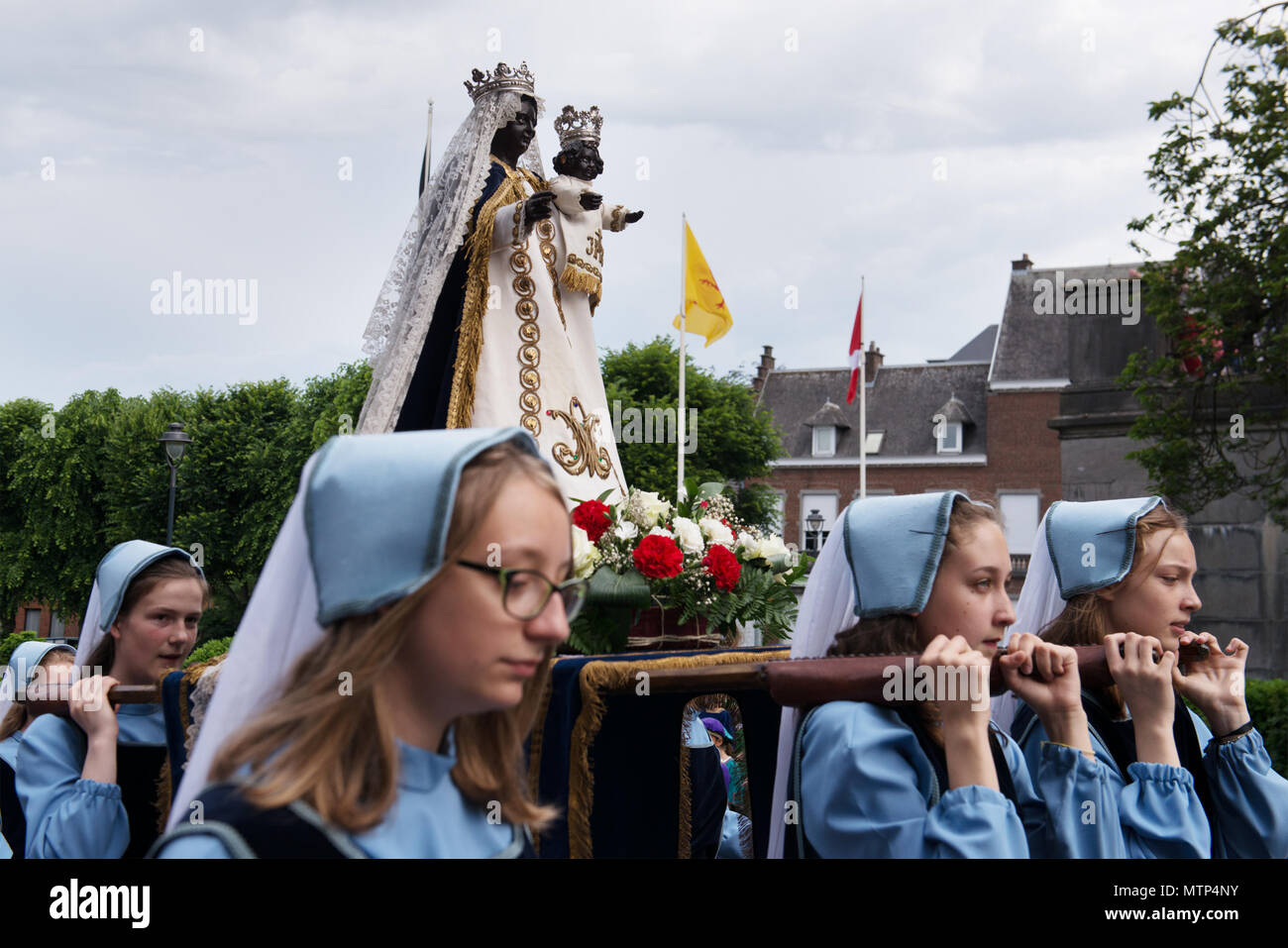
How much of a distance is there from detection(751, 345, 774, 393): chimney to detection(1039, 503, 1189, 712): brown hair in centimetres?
4732

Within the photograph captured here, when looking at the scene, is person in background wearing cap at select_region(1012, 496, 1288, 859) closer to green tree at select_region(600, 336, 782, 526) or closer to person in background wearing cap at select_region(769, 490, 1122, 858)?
person in background wearing cap at select_region(769, 490, 1122, 858)

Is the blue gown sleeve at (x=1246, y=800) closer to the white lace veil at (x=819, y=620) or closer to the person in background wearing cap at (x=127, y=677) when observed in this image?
the white lace veil at (x=819, y=620)

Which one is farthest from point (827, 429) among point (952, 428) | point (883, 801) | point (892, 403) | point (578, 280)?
point (883, 801)

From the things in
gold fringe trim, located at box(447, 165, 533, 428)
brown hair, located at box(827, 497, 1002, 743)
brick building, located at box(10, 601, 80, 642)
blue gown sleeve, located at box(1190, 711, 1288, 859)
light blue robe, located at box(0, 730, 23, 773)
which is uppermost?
gold fringe trim, located at box(447, 165, 533, 428)

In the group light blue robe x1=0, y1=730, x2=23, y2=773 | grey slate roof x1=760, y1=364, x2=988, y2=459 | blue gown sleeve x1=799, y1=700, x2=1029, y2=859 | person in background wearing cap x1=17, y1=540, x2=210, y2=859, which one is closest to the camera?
blue gown sleeve x1=799, y1=700, x2=1029, y2=859

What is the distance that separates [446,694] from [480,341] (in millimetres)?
4356

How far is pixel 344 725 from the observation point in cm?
168

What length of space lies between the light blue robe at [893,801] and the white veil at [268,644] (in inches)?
53.1

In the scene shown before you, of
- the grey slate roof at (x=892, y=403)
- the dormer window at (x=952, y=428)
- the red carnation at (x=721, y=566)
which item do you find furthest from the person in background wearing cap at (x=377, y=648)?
the dormer window at (x=952, y=428)

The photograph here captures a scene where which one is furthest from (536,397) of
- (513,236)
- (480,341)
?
(513,236)

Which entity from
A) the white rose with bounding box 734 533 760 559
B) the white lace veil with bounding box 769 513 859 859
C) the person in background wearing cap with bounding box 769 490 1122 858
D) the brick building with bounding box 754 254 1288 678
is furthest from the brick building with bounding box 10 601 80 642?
the person in background wearing cap with bounding box 769 490 1122 858

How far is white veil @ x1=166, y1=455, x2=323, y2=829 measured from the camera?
5.64 feet

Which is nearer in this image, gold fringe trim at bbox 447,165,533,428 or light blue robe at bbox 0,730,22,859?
light blue robe at bbox 0,730,22,859
